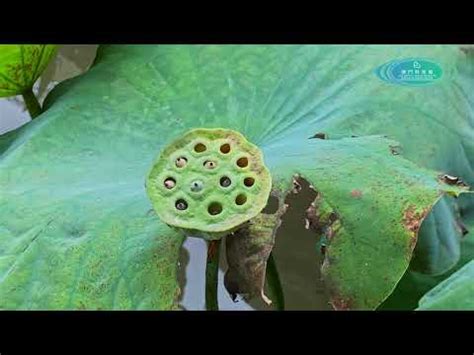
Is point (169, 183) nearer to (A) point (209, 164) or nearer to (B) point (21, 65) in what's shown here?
(A) point (209, 164)

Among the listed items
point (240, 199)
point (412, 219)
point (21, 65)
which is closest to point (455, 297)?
point (412, 219)

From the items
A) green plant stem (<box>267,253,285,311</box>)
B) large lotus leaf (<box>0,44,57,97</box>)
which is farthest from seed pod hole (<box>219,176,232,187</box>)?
large lotus leaf (<box>0,44,57,97</box>)

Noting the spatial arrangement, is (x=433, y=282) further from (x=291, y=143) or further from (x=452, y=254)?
(x=291, y=143)

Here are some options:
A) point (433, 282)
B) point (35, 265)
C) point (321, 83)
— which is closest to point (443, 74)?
point (321, 83)

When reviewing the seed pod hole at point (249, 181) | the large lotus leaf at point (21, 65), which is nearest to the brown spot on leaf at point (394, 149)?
the seed pod hole at point (249, 181)

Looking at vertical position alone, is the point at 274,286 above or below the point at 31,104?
below
